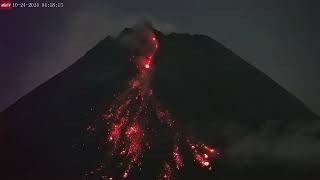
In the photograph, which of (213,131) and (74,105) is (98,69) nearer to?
(74,105)

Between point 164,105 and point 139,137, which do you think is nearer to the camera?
point 139,137

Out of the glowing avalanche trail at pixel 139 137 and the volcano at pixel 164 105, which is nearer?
the glowing avalanche trail at pixel 139 137

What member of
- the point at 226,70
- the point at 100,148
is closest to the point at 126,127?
the point at 100,148

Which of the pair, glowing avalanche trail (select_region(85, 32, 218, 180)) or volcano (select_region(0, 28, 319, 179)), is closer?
glowing avalanche trail (select_region(85, 32, 218, 180))
